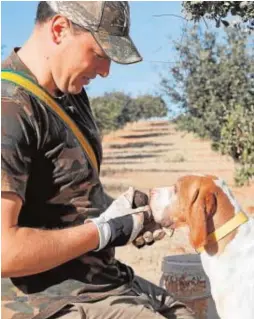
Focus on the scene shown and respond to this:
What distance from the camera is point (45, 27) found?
9.91ft

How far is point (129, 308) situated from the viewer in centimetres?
312

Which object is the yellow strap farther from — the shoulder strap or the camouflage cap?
the camouflage cap

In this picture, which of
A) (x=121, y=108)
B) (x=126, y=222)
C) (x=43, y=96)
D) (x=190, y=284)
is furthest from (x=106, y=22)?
(x=121, y=108)

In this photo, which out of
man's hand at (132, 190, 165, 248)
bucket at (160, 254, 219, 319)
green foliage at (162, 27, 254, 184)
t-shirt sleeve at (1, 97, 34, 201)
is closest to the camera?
t-shirt sleeve at (1, 97, 34, 201)

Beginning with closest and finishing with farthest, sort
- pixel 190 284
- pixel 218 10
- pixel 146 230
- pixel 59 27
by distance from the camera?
pixel 59 27 → pixel 146 230 → pixel 190 284 → pixel 218 10

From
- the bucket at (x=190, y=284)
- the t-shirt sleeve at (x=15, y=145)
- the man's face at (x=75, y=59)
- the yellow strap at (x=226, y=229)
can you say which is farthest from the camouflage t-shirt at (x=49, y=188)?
the bucket at (x=190, y=284)

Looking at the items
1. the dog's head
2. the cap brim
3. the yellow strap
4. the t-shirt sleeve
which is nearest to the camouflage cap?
the cap brim

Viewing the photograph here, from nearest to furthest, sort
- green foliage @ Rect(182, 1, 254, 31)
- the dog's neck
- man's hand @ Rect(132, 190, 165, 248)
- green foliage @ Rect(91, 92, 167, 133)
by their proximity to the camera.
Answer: man's hand @ Rect(132, 190, 165, 248) < the dog's neck < green foliage @ Rect(182, 1, 254, 31) < green foliage @ Rect(91, 92, 167, 133)

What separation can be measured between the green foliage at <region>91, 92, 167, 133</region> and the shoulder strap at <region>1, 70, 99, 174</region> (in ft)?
125

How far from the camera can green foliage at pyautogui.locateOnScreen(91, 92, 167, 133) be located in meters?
45.4

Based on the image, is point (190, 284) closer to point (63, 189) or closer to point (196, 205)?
point (196, 205)

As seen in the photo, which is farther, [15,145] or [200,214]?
[200,214]

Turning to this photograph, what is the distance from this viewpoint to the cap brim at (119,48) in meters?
2.98

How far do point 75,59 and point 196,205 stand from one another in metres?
1.02
